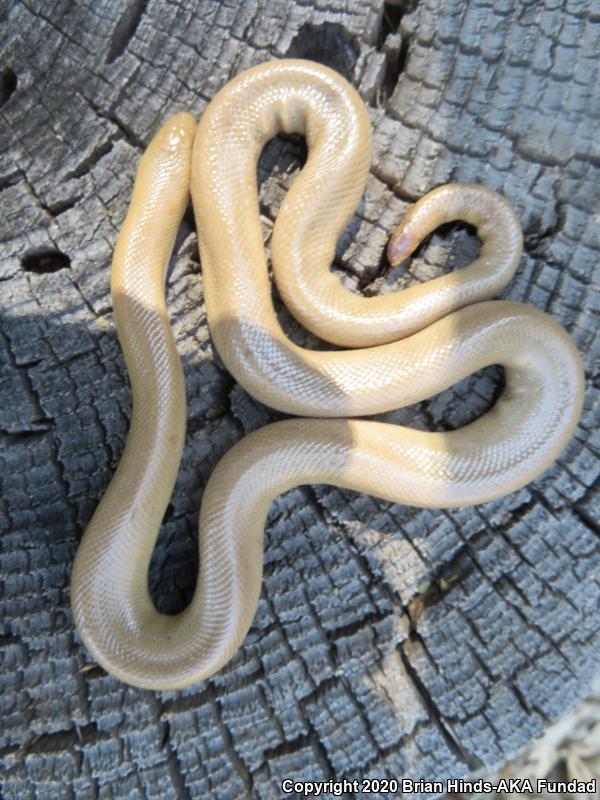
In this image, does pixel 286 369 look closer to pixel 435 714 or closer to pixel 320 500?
pixel 320 500

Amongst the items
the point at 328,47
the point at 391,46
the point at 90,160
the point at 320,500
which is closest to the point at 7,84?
the point at 90,160

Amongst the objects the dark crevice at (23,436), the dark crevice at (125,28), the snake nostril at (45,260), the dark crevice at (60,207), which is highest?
the dark crevice at (125,28)

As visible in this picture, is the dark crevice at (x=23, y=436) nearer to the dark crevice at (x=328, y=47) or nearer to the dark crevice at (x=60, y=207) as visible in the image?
the dark crevice at (x=60, y=207)

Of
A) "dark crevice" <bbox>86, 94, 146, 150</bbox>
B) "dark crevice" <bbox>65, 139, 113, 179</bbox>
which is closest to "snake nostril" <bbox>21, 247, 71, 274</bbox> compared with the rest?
"dark crevice" <bbox>65, 139, 113, 179</bbox>

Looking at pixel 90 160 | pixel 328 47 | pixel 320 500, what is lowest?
pixel 320 500

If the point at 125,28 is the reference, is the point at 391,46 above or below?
above

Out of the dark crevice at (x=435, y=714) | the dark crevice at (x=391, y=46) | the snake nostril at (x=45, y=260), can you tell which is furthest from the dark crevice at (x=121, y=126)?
the dark crevice at (x=435, y=714)

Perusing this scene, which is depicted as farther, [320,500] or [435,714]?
[320,500]
